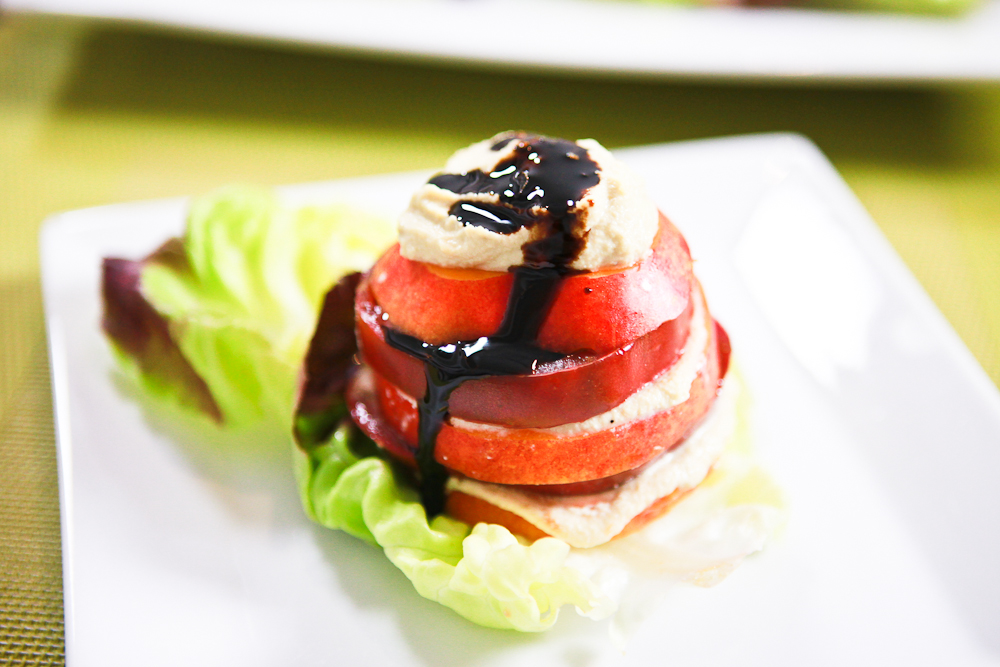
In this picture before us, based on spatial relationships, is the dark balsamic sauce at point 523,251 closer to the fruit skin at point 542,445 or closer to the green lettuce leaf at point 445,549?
the fruit skin at point 542,445

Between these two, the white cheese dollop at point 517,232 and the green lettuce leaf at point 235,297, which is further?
the green lettuce leaf at point 235,297

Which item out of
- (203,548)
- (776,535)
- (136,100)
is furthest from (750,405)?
(136,100)

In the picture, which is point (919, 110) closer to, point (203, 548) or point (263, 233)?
point (263, 233)

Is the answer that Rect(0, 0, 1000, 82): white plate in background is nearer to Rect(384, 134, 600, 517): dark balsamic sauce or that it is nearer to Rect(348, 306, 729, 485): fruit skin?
Rect(384, 134, 600, 517): dark balsamic sauce

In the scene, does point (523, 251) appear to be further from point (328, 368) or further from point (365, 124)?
point (365, 124)

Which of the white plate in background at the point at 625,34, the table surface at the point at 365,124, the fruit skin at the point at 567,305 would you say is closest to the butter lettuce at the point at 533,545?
the fruit skin at the point at 567,305
